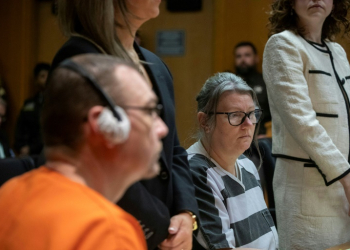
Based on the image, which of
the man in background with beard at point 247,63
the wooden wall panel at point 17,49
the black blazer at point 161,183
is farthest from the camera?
the wooden wall panel at point 17,49

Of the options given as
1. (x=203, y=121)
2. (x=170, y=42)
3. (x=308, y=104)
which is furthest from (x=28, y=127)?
(x=308, y=104)

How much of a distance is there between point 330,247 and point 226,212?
0.51 meters

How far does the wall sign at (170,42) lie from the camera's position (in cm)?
569

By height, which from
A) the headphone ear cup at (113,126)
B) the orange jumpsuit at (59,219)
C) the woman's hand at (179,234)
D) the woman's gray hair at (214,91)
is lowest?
the woman's hand at (179,234)

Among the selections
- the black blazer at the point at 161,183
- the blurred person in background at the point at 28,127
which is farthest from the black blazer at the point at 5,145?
the black blazer at the point at 161,183

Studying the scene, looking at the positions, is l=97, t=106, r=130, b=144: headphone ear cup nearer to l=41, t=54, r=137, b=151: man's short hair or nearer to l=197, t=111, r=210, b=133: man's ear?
l=41, t=54, r=137, b=151: man's short hair

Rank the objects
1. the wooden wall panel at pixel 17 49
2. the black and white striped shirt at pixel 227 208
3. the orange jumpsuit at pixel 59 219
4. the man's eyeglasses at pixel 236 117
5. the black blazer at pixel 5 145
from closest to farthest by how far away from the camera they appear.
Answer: the orange jumpsuit at pixel 59 219, the black and white striped shirt at pixel 227 208, the man's eyeglasses at pixel 236 117, the black blazer at pixel 5 145, the wooden wall panel at pixel 17 49

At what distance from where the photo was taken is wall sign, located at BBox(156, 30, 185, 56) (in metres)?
5.69

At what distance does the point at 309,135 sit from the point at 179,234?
33.6 inches

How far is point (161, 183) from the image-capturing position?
4.57 feet

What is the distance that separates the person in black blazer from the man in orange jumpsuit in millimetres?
390

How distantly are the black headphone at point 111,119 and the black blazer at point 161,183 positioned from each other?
444 mm

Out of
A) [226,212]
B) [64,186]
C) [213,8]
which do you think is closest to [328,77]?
[226,212]

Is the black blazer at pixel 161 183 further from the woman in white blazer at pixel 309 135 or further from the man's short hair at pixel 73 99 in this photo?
the woman in white blazer at pixel 309 135
